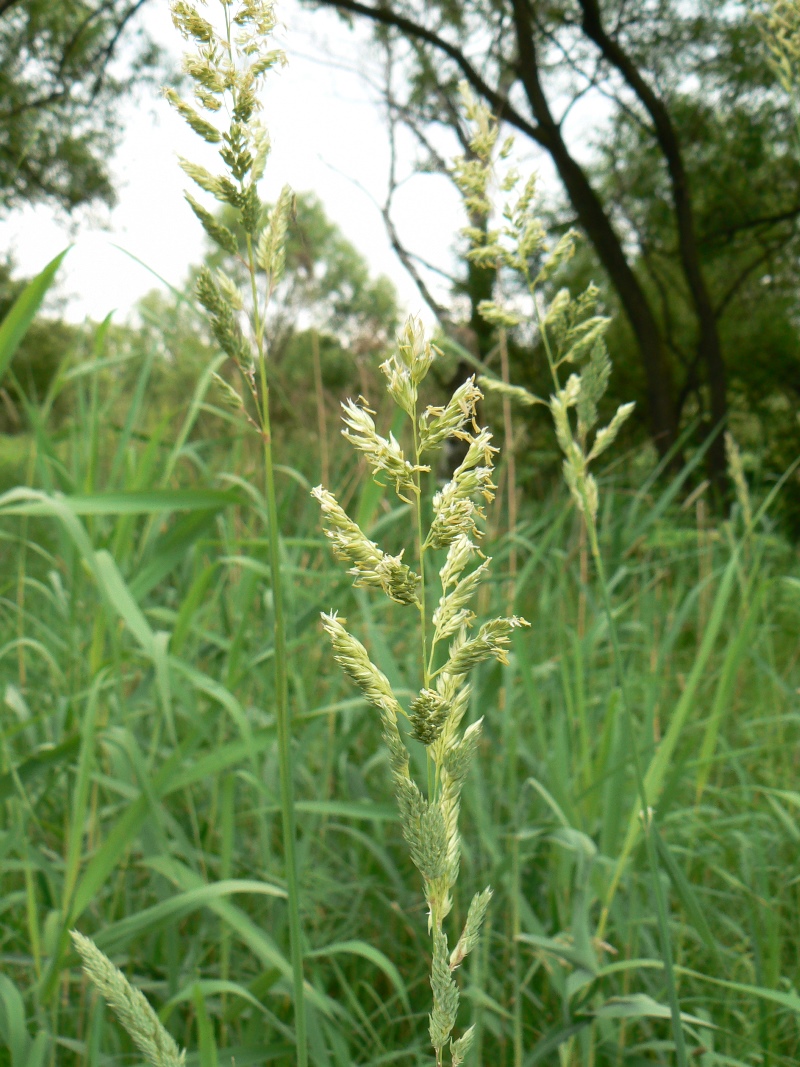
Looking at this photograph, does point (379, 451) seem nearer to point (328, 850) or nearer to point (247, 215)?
point (247, 215)

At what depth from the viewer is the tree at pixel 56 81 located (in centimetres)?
713

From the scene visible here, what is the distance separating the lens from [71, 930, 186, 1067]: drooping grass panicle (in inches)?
17.4

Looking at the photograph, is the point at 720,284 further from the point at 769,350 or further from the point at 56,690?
the point at 56,690

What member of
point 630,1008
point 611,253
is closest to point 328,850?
point 630,1008

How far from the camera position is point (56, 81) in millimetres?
7309

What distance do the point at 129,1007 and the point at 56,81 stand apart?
330 inches

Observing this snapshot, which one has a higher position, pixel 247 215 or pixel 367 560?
pixel 247 215

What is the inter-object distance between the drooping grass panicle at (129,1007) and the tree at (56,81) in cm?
724

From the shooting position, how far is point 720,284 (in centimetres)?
1048

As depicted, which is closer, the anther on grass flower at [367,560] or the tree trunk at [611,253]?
the anther on grass flower at [367,560]

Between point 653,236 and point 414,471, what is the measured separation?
1003 cm

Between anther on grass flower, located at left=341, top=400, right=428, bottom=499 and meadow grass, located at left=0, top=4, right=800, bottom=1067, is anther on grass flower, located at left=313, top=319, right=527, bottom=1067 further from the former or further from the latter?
meadow grass, located at left=0, top=4, right=800, bottom=1067

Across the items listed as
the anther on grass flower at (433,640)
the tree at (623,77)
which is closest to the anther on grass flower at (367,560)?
the anther on grass flower at (433,640)

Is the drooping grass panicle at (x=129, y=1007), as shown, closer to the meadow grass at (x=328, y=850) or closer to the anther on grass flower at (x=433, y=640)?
the anther on grass flower at (x=433, y=640)
